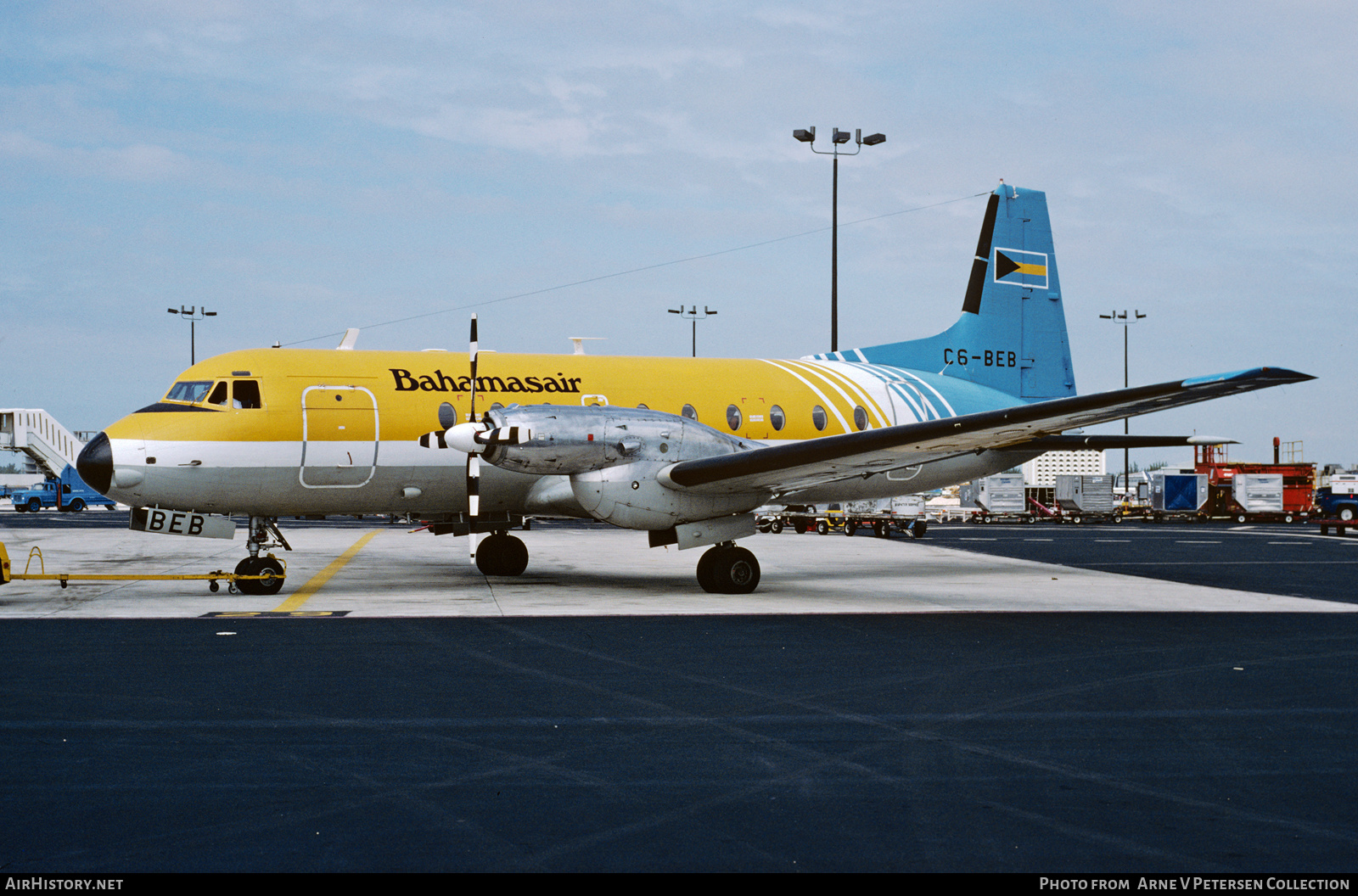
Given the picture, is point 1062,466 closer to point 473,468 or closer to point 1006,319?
point 1006,319

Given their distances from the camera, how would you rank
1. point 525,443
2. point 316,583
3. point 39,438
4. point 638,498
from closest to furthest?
point 525,443, point 638,498, point 316,583, point 39,438

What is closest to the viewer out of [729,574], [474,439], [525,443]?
[474,439]

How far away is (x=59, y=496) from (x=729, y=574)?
57.5 meters

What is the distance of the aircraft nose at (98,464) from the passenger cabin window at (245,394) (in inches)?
67.1

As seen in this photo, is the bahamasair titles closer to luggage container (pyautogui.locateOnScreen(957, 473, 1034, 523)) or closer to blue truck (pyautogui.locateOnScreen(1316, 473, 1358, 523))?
blue truck (pyautogui.locateOnScreen(1316, 473, 1358, 523))

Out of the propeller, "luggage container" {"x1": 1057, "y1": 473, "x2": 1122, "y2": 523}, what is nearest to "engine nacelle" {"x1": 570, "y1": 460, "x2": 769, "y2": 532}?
the propeller

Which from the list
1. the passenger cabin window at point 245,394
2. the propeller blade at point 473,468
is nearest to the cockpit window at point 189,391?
the passenger cabin window at point 245,394

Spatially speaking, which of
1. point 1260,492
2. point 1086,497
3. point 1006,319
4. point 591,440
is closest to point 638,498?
point 591,440

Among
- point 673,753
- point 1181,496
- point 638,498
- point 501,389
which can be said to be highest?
point 501,389

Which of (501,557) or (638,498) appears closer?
(638,498)

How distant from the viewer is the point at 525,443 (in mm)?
14664

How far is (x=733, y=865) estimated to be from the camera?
4.48 m

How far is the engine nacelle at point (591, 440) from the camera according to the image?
48.4ft

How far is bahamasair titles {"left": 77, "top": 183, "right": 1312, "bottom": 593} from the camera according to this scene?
1452 cm
